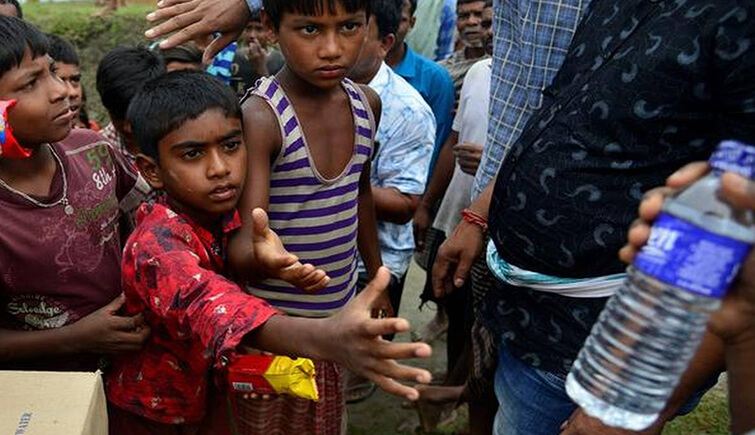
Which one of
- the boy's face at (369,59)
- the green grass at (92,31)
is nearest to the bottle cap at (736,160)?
the boy's face at (369,59)

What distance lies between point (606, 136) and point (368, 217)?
3.32ft

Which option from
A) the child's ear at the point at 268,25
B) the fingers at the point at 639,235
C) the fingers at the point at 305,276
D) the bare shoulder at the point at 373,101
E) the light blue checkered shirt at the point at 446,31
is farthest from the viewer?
the light blue checkered shirt at the point at 446,31

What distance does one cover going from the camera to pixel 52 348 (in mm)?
1847

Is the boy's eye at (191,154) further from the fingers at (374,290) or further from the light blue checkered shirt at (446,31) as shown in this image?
the light blue checkered shirt at (446,31)

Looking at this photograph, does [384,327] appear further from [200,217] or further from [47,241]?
[47,241]

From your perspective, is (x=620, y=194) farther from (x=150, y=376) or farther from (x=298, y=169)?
(x=150, y=376)

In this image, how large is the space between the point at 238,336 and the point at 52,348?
795mm

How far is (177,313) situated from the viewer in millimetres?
1462

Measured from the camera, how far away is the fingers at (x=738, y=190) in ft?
2.85

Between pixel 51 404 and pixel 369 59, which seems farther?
pixel 369 59

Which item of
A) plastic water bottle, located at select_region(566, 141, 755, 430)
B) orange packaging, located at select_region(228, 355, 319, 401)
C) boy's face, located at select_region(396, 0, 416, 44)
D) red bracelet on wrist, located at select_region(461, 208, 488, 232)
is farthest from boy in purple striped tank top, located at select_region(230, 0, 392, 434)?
boy's face, located at select_region(396, 0, 416, 44)

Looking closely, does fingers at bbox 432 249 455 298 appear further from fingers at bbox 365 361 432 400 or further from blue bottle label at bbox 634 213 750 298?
blue bottle label at bbox 634 213 750 298

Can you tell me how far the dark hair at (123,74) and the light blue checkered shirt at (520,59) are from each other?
1.38m

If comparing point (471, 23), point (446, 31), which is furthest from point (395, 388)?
point (446, 31)
